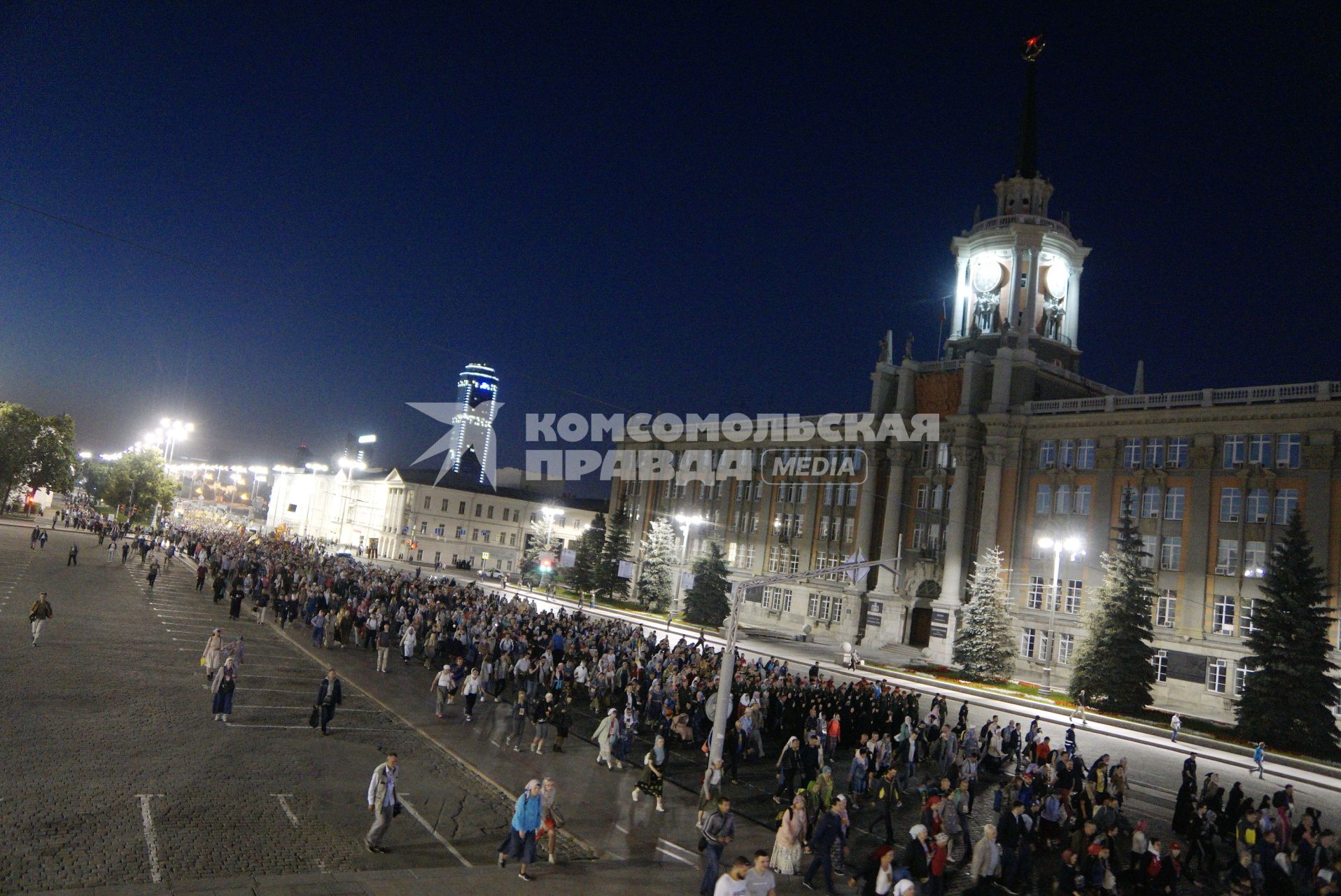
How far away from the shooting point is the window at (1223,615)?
43.6 meters

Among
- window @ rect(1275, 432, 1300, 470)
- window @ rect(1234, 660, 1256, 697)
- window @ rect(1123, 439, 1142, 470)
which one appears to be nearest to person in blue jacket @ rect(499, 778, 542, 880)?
window @ rect(1234, 660, 1256, 697)

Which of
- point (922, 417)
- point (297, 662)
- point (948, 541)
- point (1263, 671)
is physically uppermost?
point (922, 417)

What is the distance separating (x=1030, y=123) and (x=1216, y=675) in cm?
5625

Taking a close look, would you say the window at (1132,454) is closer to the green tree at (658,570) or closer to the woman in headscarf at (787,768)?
the green tree at (658,570)

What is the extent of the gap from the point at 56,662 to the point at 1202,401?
52.4 meters

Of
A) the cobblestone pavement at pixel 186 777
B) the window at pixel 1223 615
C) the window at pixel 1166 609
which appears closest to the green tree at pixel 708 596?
the window at pixel 1166 609

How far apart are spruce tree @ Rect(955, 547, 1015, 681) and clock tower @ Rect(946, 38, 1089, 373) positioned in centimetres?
3088

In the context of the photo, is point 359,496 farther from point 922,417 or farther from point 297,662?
point 297,662

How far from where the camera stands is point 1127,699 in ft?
122

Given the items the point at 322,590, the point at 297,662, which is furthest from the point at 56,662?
the point at 322,590

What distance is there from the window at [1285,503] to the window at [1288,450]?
122 cm

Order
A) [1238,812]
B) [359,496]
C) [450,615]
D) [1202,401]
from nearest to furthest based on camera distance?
1. [1238,812]
2. [450,615]
3. [1202,401]
4. [359,496]

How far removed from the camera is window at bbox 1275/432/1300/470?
42.7 metres

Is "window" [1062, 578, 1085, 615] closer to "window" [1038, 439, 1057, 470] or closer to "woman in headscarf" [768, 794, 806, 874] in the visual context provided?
"window" [1038, 439, 1057, 470]
